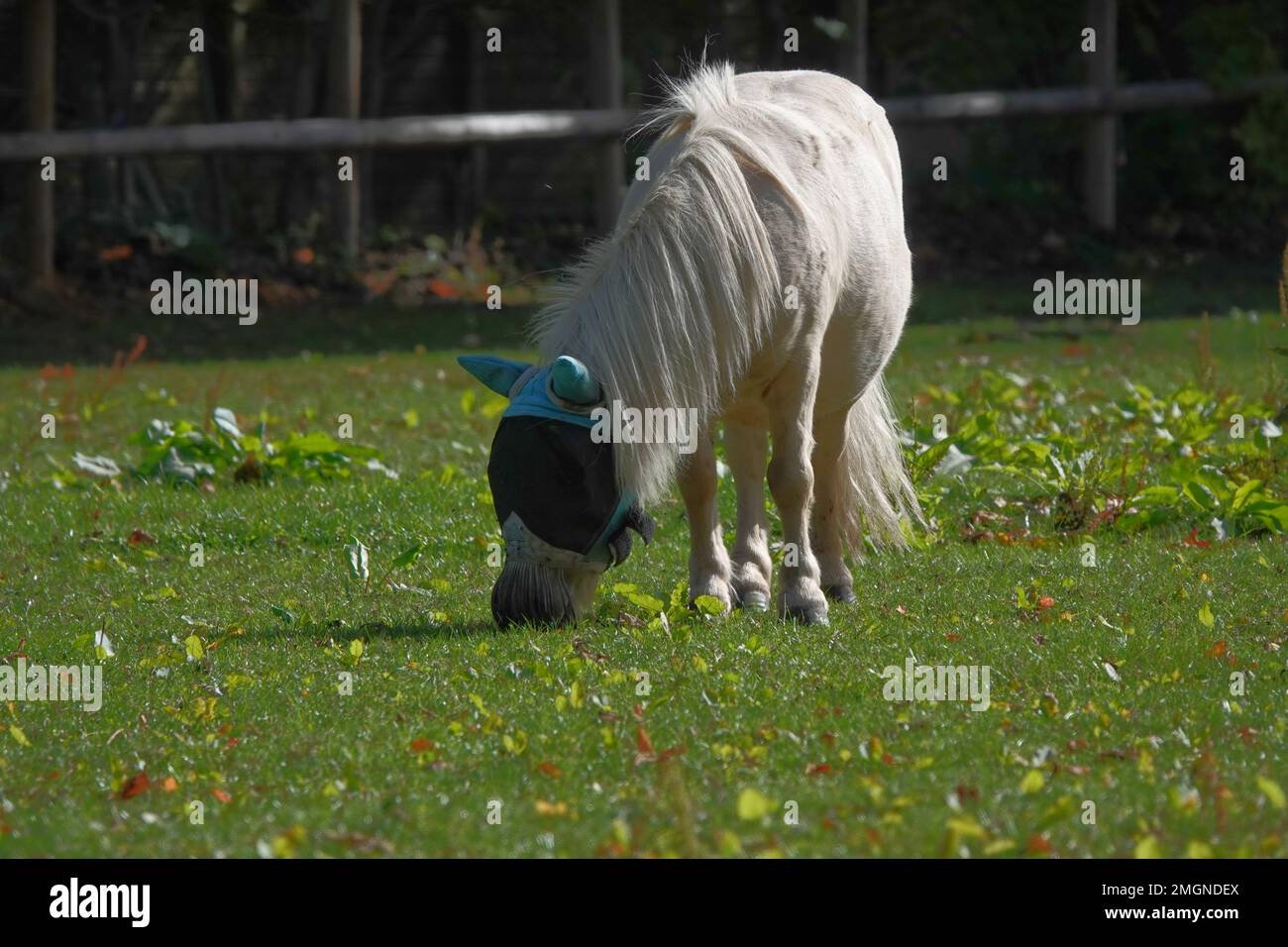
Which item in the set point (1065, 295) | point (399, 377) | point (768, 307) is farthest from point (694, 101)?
point (1065, 295)

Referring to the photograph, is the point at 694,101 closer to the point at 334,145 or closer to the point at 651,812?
the point at 651,812

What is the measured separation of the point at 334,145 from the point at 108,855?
13074 mm

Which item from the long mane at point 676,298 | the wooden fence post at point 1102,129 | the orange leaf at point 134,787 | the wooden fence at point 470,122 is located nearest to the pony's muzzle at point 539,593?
Result: the long mane at point 676,298

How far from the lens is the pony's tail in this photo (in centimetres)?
712

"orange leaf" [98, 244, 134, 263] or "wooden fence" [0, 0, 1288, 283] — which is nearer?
"wooden fence" [0, 0, 1288, 283]

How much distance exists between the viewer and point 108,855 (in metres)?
3.87

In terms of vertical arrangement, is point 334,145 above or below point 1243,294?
above

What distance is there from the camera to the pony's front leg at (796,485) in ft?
20.0

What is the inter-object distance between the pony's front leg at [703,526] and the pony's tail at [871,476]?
0.84 m

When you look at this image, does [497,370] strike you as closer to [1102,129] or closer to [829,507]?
[829,507]

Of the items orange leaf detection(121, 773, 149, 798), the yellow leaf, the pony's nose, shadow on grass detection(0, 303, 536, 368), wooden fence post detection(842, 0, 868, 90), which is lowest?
orange leaf detection(121, 773, 149, 798)

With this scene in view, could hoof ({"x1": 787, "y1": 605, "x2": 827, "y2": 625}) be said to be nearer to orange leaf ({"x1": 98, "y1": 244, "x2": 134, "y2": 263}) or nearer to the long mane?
the long mane

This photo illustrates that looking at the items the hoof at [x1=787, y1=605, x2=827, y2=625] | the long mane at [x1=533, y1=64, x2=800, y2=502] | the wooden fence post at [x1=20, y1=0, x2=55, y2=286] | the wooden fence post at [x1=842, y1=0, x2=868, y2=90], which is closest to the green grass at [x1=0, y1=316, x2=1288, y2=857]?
the hoof at [x1=787, y1=605, x2=827, y2=625]
